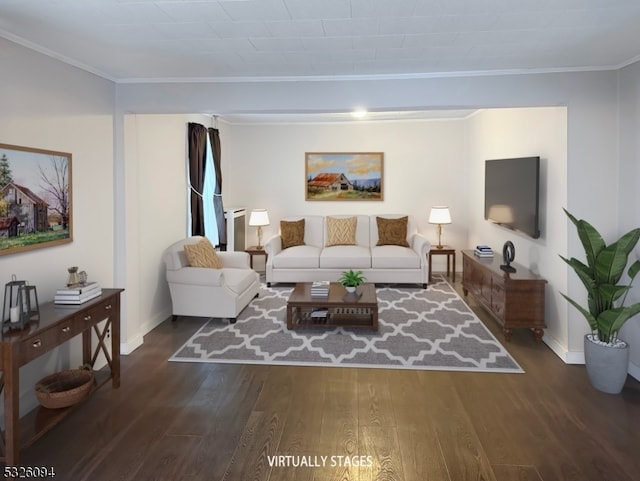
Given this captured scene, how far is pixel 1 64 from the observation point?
2.46m

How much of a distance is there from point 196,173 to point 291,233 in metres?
1.83

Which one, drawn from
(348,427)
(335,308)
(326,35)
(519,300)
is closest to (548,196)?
(519,300)

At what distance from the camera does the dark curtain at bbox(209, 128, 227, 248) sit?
6.16 metres

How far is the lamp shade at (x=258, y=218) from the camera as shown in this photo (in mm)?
6703

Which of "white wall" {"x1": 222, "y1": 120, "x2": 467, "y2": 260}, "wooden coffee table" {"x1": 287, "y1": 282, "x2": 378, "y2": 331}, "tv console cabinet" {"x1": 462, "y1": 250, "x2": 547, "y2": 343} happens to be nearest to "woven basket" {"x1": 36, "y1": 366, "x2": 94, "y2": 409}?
"wooden coffee table" {"x1": 287, "y1": 282, "x2": 378, "y2": 331}

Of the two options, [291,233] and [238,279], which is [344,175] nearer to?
[291,233]

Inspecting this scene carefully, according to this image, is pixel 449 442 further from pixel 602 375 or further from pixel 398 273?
pixel 398 273

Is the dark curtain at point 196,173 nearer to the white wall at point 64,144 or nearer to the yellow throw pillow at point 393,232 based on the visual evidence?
the white wall at point 64,144

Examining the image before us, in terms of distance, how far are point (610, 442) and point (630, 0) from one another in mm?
2439

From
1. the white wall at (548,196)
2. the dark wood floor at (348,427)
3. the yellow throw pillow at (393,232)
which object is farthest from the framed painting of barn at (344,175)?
the dark wood floor at (348,427)

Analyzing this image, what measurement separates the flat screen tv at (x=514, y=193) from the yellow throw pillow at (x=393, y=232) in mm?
1427

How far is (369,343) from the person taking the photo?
3.92 metres

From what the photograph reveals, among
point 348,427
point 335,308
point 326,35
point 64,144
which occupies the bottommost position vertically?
point 348,427

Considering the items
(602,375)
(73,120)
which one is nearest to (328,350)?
→ (602,375)
